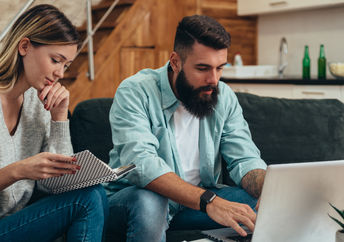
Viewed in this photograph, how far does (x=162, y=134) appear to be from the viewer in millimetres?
2051

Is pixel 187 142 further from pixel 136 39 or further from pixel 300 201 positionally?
pixel 136 39

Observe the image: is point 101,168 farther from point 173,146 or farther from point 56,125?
point 173,146

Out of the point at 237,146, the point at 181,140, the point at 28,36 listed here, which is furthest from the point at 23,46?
the point at 237,146

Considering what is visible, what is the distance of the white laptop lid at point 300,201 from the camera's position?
4.31 feet

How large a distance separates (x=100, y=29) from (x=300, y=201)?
394cm

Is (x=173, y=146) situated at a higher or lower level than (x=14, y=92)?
lower

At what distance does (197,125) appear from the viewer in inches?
85.0

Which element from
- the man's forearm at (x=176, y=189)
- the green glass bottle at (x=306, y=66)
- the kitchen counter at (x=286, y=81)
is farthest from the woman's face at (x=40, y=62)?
the green glass bottle at (x=306, y=66)

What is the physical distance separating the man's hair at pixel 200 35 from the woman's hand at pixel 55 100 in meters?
0.51

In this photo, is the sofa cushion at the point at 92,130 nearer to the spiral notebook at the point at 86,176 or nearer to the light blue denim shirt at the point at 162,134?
the light blue denim shirt at the point at 162,134

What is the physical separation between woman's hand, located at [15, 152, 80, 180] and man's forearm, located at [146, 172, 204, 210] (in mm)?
389

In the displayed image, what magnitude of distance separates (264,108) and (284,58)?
9.11ft

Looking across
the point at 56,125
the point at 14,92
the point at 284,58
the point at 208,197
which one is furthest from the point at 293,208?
the point at 284,58

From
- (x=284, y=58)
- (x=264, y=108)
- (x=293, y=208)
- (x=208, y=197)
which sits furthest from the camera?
(x=284, y=58)
